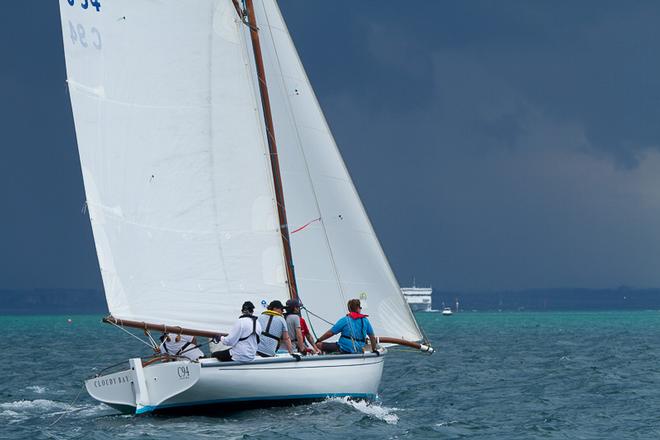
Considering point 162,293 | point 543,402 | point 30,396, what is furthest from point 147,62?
point 543,402

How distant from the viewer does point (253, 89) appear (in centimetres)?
2423

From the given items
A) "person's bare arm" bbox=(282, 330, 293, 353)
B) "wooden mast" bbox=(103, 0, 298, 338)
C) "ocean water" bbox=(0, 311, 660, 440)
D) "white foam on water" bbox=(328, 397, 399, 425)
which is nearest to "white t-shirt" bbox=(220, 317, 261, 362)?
"person's bare arm" bbox=(282, 330, 293, 353)

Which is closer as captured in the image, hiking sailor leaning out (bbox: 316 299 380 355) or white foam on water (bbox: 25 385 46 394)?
hiking sailor leaning out (bbox: 316 299 380 355)

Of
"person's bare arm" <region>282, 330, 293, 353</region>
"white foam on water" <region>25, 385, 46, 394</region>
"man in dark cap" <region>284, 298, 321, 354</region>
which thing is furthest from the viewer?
"white foam on water" <region>25, 385, 46, 394</region>

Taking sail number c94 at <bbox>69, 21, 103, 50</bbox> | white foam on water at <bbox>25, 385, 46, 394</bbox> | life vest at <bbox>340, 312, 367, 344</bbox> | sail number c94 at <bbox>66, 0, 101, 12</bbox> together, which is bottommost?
white foam on water at <bbox>25, 385, 46, 394</bbox>

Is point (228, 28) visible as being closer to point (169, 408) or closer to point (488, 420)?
point (169, 408)

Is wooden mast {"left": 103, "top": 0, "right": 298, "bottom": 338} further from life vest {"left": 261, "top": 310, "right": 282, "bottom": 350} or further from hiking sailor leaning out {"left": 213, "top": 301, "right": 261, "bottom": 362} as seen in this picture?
hiking sailor leaning out {"left": 213, "top": 301, "right": 261, "bottom": 362}

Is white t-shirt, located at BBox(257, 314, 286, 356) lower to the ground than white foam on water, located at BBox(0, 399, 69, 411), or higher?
higher

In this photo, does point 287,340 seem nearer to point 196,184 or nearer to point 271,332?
point 271,332

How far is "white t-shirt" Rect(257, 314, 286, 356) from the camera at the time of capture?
21281mm

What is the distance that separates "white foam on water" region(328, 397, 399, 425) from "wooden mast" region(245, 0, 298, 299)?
267 centimetres

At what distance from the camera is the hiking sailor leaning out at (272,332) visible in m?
21.3

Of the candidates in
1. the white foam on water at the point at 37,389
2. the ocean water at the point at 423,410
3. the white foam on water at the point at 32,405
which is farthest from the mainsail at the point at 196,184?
the white foam on water at the point at 37,389

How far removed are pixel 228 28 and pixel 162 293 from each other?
5859 mm
